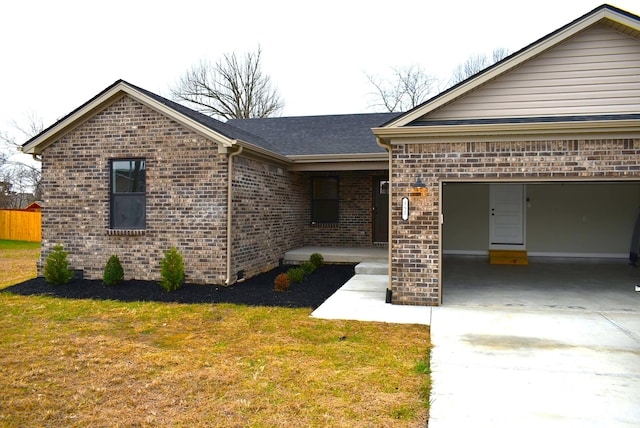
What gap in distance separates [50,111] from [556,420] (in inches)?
1418

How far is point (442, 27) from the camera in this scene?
2614 cm

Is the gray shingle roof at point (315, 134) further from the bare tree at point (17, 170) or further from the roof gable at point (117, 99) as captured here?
the bare tree at point (17, 170)

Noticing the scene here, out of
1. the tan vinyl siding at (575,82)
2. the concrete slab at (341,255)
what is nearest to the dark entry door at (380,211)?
the concrete slab at (341,255)

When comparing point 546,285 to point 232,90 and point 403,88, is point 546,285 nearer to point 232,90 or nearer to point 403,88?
point 403,88

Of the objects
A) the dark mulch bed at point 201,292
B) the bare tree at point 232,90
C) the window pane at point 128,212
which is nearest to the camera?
the dark mulch bed at point 201,292

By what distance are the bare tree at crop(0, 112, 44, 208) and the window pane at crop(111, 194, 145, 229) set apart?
22.6 meters

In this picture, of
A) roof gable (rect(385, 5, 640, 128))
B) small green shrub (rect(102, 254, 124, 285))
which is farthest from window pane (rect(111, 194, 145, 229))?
roof gable (rect(385, 5, 640, 128))

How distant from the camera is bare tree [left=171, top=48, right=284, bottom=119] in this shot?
28672 mm

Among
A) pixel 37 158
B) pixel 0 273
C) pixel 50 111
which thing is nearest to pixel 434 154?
pixel 37 158

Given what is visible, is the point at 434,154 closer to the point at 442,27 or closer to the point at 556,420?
the point at 556,420

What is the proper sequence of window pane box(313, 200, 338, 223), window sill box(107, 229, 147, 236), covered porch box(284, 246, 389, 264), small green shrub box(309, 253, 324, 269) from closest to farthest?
window sill box(107, 229, 147, 236) < small green shrub box(309, 253, 324, 269) < covered porch box(284, 246, 389, 264) < window pane box(313, 200, 338, 223)

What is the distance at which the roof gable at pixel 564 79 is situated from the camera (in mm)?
7328

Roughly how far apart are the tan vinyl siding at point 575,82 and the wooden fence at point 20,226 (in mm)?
21835

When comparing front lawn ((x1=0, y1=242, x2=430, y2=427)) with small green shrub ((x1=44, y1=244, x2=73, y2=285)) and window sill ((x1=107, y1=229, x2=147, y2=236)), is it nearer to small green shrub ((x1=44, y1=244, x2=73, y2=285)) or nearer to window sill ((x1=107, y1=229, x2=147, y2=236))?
small green shrub ((x1=44, y1=244, x2=73, y2=285))
